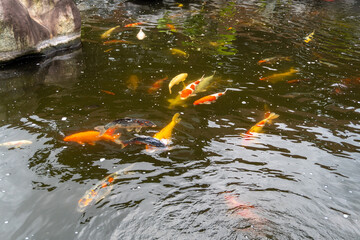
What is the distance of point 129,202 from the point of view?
4.14 metres

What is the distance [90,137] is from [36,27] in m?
4.69

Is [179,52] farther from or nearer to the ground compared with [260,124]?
farther from the ground

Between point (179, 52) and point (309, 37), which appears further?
point (309, 37)

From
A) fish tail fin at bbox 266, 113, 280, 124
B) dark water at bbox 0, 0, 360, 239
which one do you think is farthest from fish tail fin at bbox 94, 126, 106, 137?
fish tail fin at bbox 266, 113, 280, 124

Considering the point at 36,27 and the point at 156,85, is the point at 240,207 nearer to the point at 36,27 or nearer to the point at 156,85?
the point at 156,85

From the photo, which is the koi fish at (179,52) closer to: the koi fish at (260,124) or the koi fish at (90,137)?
the koi fish at (260,124)

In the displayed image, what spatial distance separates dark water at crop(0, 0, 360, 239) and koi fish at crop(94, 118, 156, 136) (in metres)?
0.14

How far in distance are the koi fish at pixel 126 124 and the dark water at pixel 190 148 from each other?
137 millimetres

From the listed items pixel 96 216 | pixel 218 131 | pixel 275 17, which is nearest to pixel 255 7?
pixel 275 17

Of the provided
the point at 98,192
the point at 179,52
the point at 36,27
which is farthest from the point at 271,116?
the point at 36,27

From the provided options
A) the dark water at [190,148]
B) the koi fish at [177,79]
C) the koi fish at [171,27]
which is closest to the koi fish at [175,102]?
the dark water at [190,148]

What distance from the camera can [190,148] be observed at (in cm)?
522

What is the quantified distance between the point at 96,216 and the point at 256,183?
2.32 m

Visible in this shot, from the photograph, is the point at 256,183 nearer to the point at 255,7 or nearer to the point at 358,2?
the point at 255,7
